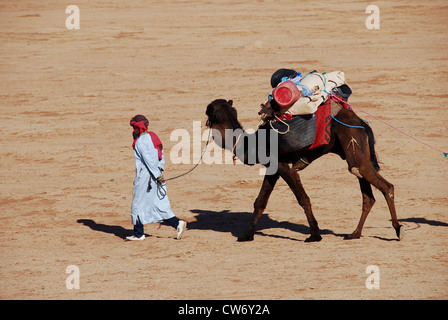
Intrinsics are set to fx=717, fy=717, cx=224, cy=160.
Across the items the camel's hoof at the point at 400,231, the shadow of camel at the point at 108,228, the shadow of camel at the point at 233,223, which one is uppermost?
the camel's hoof at the point at 400,231

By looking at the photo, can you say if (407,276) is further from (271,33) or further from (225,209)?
(271,33)

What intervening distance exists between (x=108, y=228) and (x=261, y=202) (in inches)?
106

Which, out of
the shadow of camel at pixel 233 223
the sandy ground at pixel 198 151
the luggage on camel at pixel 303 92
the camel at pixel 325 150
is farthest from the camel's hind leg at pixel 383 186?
the luggage on camel at pixel 303 92

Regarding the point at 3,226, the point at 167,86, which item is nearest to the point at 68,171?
the point at 3,226

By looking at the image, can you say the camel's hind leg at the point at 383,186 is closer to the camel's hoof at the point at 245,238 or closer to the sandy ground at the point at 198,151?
the sandy ground at the point at 198,151

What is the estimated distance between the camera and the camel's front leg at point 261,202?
1040 cm

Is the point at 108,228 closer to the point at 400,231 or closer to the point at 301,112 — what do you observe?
the point at 301,112

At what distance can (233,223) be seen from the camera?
38.2 ft

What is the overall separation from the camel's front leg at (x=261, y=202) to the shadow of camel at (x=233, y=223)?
16.5 inches

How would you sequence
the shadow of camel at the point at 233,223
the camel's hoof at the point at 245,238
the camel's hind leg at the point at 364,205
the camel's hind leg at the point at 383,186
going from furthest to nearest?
the shadow of camel at the point at 233,223 → the camel's hoof at the point at 245,238 → the camel's hind leg at the point at 364,205 → the camel's hind leg at the point at 383,186

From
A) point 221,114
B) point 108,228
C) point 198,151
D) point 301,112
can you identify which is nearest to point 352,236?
point 301,112

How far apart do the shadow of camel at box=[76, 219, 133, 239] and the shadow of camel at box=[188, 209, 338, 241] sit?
102 cm

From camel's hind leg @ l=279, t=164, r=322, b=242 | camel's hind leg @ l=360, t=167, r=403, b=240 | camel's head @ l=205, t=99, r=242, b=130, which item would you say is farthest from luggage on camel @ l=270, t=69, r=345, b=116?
camel's hind leg @ l=360, t=167, r=403, b=240

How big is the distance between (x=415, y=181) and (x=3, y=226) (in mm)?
7460
